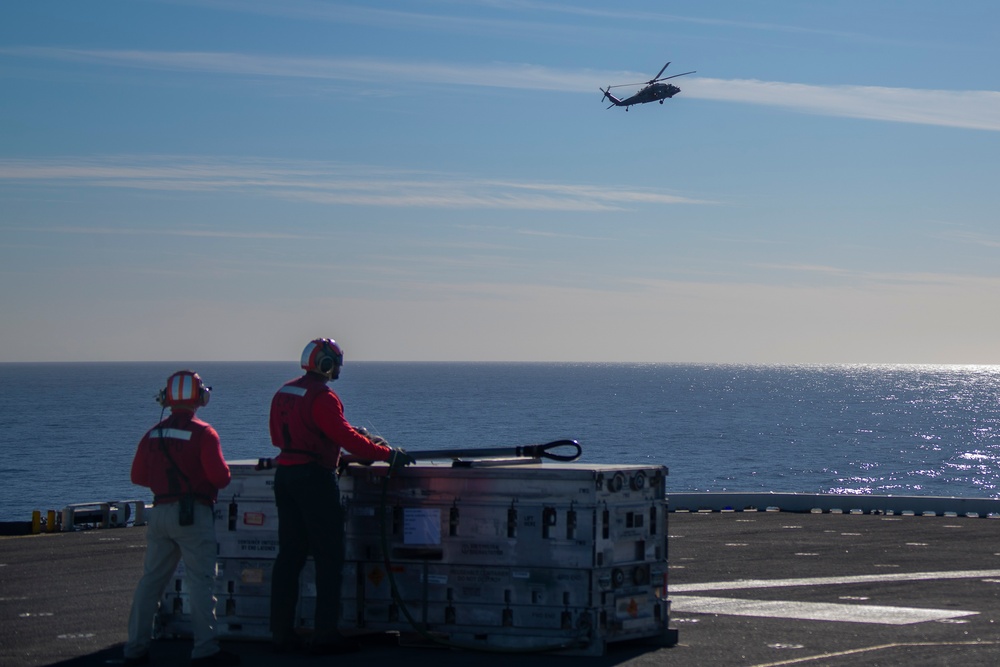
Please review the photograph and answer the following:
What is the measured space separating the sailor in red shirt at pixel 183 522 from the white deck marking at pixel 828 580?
19.2 feet

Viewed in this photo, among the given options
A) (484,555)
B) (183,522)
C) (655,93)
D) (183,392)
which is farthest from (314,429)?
(655,93)

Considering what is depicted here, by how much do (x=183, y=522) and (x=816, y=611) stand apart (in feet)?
19.3

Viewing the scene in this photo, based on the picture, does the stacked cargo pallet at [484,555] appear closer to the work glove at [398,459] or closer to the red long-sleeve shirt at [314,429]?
the work glove at [398,459]

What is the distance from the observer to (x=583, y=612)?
9.36 m

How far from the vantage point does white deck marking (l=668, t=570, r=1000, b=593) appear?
13.6 m

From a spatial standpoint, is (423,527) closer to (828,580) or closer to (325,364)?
(325,364)

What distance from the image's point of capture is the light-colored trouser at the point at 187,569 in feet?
29.3

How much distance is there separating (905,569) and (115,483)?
57296mm

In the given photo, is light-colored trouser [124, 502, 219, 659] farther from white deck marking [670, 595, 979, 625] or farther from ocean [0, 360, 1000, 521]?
ocean [0, 360, 1000, 521]

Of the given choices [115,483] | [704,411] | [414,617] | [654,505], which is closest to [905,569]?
[654,505]

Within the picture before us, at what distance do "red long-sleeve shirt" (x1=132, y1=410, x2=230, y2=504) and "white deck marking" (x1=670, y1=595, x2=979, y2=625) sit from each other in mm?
4885

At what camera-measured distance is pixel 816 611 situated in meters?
11.5

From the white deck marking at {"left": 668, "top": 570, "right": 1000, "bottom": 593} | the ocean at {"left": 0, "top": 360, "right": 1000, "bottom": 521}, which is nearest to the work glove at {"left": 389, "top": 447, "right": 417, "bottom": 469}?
the white deck marking at {"left": 668, "top": 570, "right": 1000, "bottom": 593}

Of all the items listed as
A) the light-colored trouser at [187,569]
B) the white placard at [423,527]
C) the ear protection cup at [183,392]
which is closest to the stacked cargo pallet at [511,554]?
the white placard at [423,527]
